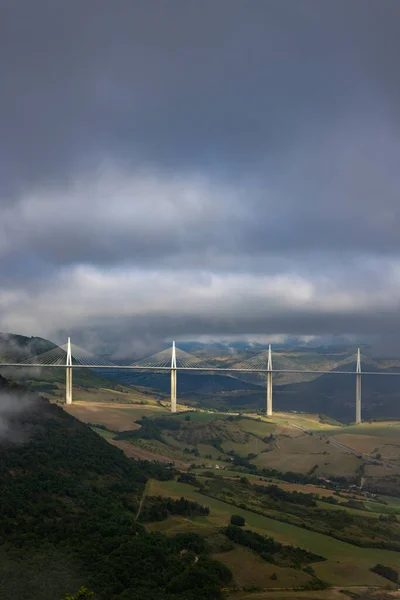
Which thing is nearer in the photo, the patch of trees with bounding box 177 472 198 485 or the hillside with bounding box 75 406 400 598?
the hillside with bounding box 75 406 400 598

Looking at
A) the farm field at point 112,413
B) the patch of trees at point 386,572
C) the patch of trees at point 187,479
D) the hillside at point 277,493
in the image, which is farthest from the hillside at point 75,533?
the farm field at point 112,413

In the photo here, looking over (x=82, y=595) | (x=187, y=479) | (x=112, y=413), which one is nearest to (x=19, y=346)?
(x=112, y=413)

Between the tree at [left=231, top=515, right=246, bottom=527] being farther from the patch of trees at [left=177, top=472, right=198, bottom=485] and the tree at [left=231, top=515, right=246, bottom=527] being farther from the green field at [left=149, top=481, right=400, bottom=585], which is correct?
the patch of trees at [left=177, top=472, right=198, bottom=485]

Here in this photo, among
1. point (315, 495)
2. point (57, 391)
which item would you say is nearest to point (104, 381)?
point (57, 391)

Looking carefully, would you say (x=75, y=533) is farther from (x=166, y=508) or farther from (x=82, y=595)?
(x=166, y=508)

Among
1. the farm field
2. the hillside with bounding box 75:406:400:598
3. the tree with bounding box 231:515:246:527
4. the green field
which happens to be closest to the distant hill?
the farm field

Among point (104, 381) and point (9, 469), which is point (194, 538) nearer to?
point (9, 469)

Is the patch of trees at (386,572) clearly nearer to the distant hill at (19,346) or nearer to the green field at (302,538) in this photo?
the green field at (302,538)
